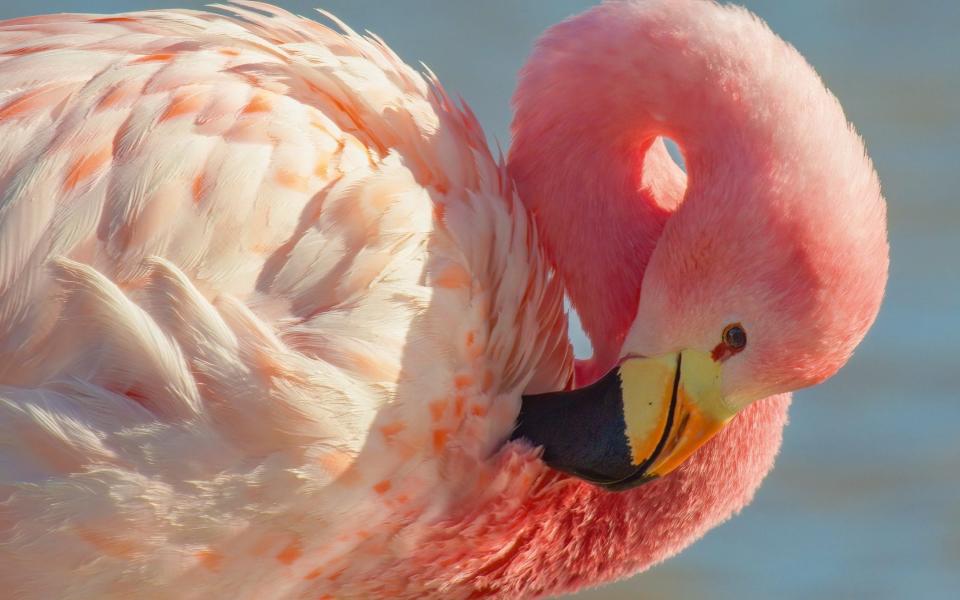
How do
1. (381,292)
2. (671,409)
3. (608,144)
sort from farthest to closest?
1. (608,144)
2. (671,409)
3. (381,292)

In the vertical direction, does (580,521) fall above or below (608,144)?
below

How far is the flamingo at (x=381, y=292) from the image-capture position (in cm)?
332

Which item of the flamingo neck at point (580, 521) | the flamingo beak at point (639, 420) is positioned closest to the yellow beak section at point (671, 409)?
the flamingo beak at point (639, 420)

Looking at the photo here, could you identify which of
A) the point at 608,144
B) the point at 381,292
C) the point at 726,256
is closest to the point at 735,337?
the point at 726,256

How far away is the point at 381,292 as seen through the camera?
344cm

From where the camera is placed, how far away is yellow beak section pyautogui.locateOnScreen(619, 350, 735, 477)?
139 inches

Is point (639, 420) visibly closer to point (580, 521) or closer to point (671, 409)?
point (671, 409)

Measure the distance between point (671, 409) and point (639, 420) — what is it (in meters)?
0.08

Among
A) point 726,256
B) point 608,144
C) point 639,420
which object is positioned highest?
point 608,144

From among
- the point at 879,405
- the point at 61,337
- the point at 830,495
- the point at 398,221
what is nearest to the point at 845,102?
the point at 879,405

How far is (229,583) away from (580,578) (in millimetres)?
994

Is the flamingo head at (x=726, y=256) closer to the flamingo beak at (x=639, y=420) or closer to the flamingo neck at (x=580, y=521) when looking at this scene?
the flamingo beak at (x=639, y=420)

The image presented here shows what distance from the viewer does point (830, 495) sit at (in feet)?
19.9

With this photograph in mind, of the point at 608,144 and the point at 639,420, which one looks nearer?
the point at 639,420
